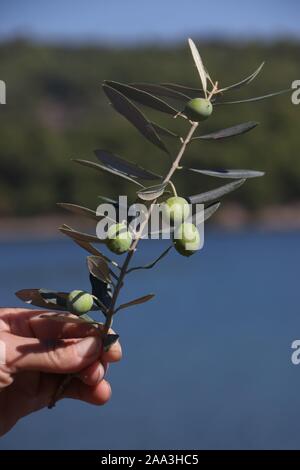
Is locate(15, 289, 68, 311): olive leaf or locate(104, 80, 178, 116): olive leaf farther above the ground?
locate(104, 80, 178, 116): olive leaf

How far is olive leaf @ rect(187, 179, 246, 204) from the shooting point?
635 mm

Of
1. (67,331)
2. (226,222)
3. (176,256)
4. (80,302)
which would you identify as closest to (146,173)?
(80,302)

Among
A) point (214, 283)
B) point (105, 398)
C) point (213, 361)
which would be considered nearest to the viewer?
point (105, 398)

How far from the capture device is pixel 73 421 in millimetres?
3824

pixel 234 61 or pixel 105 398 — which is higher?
pixel 234 61

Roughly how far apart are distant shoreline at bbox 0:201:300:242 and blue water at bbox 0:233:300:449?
663cm

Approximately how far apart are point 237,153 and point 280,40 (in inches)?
484

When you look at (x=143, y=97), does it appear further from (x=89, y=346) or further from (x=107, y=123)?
(x=107, y=123)

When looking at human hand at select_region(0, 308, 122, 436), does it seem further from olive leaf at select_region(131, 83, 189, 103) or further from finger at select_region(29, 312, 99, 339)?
olive leaf at select_region(131, 83, 189, 103)

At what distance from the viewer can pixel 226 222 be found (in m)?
15.9

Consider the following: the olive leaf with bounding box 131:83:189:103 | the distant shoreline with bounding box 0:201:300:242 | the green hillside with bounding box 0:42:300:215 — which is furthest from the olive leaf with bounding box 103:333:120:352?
the distant shoreline with bounding box 0:201:300:242

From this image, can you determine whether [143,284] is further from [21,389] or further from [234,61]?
[234,61]

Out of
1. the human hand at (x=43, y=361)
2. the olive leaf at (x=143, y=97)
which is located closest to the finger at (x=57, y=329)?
the human hand at (x=43, y=361)
